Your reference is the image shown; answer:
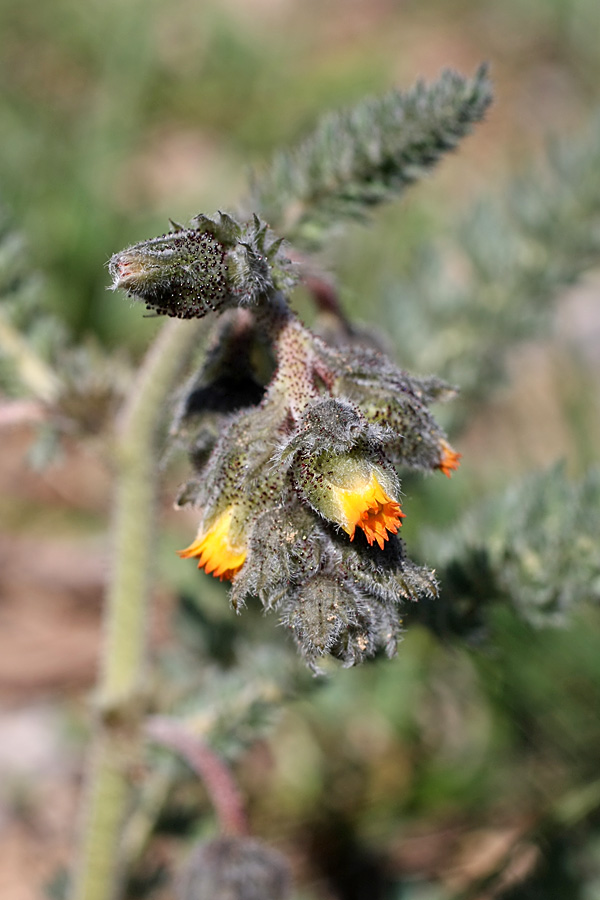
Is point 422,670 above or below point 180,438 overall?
above

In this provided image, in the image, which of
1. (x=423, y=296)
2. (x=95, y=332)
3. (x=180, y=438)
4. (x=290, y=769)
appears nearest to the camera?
(x=180, y=438)

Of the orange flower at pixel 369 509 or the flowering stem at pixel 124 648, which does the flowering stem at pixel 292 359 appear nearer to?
the orange flower at pixel 369 509

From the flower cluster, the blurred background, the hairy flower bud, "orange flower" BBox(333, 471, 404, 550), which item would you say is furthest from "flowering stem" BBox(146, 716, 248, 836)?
the hairy flower bud

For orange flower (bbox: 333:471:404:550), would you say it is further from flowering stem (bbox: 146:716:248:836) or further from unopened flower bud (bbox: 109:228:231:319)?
flowering stem (bbox: 146:716:248:836)

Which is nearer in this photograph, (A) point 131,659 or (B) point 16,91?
(A) point 131,659

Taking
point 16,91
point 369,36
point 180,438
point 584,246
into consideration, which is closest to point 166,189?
point 16,91

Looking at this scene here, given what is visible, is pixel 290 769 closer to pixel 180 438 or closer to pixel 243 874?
pixel 243 874

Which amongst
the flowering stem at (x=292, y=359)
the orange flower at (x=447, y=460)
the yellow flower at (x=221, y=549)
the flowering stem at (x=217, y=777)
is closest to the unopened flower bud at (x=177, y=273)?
the flowering stem at (x=292, y=359)
